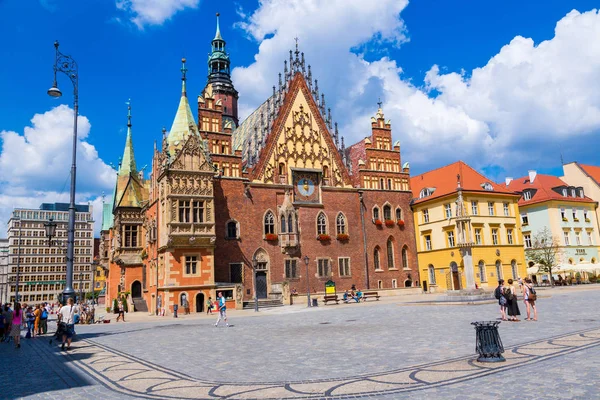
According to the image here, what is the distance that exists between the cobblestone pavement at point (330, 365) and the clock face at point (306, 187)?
30.0m

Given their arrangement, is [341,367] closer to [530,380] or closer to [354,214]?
[530,380]

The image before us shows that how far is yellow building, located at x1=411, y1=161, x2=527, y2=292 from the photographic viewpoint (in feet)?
159

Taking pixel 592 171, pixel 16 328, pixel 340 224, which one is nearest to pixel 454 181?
pixel 340 224

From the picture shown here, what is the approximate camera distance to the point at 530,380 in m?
8.51

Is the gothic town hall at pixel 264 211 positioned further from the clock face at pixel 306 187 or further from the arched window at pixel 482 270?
the arched window at pixel 482 270

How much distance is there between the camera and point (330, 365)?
1120cm

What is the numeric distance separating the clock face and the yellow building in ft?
42.0

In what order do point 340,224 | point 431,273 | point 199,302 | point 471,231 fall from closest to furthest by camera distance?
point 199,302, point 471,231, point 340,224, point 431,273

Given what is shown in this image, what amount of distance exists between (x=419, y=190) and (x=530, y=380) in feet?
161

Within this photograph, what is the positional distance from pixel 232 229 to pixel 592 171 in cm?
5097

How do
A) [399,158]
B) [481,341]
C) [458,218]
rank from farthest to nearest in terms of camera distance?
[399,158]
[458,218]
[481,341]

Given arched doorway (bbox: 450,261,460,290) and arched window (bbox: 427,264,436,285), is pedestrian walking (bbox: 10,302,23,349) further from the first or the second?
arched window (bbox: 427,264,436,285)

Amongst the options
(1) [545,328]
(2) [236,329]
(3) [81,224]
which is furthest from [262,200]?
(3) [81,224]

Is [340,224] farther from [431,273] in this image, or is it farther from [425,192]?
[431,273]
